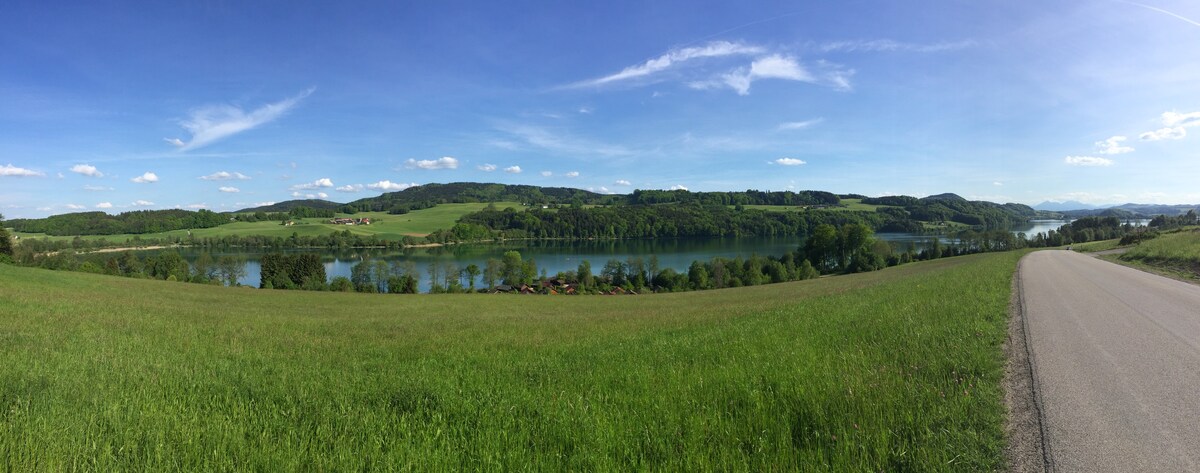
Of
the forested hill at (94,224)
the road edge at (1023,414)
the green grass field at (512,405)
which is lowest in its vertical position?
the road edge at (1023,414)

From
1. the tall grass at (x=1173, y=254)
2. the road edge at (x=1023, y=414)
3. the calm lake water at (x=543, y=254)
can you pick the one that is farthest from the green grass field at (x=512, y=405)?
the calm lake water at (x=543, y=254)

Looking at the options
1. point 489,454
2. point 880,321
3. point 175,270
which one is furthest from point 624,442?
point 175,270

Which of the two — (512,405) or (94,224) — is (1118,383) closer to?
(512,405)

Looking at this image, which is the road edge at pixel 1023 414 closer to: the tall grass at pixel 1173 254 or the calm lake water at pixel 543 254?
the tall grass at pixel 1173 254

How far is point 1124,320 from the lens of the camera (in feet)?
33.4

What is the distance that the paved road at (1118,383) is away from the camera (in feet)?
13.7

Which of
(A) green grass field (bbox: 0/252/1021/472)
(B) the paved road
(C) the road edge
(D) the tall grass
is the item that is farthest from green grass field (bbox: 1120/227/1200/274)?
(A) green grass field (bbox: 0/252/1021/472)

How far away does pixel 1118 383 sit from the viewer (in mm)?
5988

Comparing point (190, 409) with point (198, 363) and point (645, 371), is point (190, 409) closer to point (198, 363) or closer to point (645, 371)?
point (198, 363)

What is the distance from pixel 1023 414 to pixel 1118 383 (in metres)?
2.49

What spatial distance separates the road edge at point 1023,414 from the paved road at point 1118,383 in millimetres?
56

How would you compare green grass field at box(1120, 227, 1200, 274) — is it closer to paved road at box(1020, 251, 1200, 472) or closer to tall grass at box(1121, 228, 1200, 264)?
tall grass at box(1121, 228, 1200, 264)

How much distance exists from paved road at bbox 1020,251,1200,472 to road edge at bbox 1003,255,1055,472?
0.18 ft

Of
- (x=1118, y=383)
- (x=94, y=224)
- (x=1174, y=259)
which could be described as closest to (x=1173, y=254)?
(x=1174, y=259)
